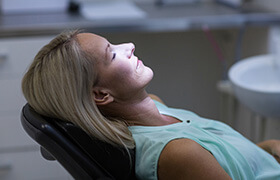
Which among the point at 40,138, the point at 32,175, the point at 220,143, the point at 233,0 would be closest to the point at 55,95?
the point at 40,138

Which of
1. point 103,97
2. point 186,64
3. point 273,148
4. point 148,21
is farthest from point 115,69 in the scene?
point 186,64

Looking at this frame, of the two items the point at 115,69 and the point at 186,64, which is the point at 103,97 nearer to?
the point at 115,69

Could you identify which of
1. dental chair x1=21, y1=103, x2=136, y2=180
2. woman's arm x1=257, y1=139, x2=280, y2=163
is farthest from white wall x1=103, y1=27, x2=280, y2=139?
dental chair x1=21, y1=103, x2=136, y2=180

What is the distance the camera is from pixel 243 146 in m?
1.19

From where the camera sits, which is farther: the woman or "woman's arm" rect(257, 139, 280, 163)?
"woman's arm" rect(257, 139, 280, 163)

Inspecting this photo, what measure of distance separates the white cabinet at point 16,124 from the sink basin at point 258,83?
3.18ft

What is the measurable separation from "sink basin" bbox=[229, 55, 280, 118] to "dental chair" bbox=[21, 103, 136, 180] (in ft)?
2.84

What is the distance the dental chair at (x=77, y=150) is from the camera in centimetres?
98

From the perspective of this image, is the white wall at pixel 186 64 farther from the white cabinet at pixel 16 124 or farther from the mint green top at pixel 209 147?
the mint green top at pixel 209 147

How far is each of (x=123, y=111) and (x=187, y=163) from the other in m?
0.25

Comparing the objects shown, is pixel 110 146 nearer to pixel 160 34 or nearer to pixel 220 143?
pixel 220 143

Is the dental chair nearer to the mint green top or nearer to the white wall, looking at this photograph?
the mint green top

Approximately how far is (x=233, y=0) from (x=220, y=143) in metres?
1.70

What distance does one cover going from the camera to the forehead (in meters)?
1.06
